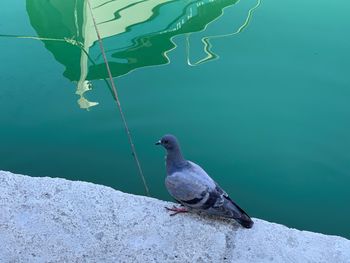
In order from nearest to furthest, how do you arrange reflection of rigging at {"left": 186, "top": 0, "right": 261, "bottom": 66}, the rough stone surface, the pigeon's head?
the rough stone surface, the pigeon's head, reflection of rigging at {"left": 186, "top": 0, "right": 261, "bottom": 66}

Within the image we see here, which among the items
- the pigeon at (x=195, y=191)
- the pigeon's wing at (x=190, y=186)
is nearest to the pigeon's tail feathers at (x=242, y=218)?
the pigeon at (x=195, y=191)

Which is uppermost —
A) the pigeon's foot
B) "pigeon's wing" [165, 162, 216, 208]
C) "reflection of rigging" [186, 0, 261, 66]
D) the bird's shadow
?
"reflection of rigging" [186, 0, 261, 66]

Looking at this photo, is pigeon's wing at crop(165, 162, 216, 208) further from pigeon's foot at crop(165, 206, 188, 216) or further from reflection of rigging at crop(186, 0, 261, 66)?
reflection of rigging at crop(186, 0, 261, 66)

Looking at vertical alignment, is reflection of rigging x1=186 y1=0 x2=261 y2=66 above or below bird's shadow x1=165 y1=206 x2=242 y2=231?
above

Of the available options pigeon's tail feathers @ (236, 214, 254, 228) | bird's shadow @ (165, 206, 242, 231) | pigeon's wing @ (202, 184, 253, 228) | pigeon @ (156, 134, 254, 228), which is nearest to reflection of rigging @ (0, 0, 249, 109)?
pigeon @ (156, 134, 254, 228)

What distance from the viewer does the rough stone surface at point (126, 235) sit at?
2.74 metres

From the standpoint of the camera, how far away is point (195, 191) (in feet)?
9.39

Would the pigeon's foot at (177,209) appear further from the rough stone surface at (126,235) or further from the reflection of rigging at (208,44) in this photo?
the reflection of rigging at (208,44)

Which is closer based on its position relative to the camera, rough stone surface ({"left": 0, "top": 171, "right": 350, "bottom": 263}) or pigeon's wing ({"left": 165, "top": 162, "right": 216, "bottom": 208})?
rough stone surface ({"left": 0, "top": 171, "right": 350, "bottom": 263})

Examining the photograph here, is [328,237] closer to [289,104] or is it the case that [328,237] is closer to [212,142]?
[212,142]

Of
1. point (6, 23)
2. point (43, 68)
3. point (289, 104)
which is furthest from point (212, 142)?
point (6, 23)

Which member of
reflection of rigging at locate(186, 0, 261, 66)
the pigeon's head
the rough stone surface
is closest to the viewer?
the rough stone surface

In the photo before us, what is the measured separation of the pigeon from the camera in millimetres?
2852

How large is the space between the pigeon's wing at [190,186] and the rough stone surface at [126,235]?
0.15m
